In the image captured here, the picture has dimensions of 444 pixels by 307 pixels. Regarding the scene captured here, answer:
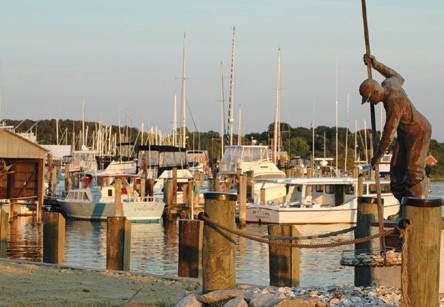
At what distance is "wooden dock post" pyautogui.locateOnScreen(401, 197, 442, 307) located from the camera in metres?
9.16

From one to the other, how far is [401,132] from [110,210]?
123ft

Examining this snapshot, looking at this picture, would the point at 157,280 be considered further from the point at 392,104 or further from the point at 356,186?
the point at 356,186

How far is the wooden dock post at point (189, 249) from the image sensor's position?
1684cm

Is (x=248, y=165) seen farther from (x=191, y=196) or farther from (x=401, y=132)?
(x=401, y=132)

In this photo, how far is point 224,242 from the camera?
1077cm

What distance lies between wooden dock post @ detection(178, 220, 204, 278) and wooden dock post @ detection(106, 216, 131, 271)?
1300mm

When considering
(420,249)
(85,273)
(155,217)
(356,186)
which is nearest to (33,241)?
(155,217)

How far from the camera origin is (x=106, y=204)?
4894 centimetres

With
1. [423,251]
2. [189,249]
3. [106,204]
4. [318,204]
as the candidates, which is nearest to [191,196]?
[106,204]

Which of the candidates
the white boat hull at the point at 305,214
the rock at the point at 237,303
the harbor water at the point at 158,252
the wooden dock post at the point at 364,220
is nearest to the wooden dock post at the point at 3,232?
the harbor water at the point at 158,252

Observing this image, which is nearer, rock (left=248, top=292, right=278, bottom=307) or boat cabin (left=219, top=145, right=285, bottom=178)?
rock (left=248, top=292, right=278, bottom=307)

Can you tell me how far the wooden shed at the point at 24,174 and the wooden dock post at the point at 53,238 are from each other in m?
22.2

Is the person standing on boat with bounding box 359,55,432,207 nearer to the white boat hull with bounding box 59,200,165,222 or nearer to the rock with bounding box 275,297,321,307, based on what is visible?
the rock with bounding box 275,297,321,307

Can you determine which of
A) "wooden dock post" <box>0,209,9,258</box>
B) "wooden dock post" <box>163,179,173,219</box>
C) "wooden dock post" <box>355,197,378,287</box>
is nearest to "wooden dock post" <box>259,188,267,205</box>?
"wooden dock post" <box>163,179,173,219</box>
